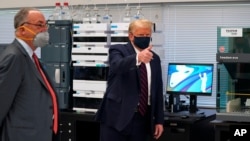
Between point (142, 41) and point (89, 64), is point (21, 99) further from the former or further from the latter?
point (89, 64)

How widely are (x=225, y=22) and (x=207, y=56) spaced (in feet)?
1.27

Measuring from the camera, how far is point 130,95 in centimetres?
287

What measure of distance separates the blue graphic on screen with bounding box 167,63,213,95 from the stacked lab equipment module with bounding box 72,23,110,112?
657mm

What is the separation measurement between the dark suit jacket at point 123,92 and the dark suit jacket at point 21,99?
2.30 ft

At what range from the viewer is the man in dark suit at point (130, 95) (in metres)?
2.84

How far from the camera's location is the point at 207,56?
432cm

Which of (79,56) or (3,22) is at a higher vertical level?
(3,22)

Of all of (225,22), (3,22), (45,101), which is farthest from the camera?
(3,22)

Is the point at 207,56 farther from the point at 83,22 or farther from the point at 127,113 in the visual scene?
the point at 127,113

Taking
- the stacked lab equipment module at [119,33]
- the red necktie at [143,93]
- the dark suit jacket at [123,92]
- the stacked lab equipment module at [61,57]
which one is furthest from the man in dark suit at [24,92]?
the stacked lab equipment module at [61,57]

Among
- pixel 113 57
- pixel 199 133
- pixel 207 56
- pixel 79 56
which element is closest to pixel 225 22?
pixel 207 56

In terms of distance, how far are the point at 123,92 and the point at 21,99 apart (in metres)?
0.89

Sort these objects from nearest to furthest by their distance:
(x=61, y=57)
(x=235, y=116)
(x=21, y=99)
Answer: (x=21, y=99) → (x=235, y=116) → (x=61, y=57)

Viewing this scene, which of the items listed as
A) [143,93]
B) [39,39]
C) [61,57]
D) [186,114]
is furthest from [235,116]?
[61,57]
